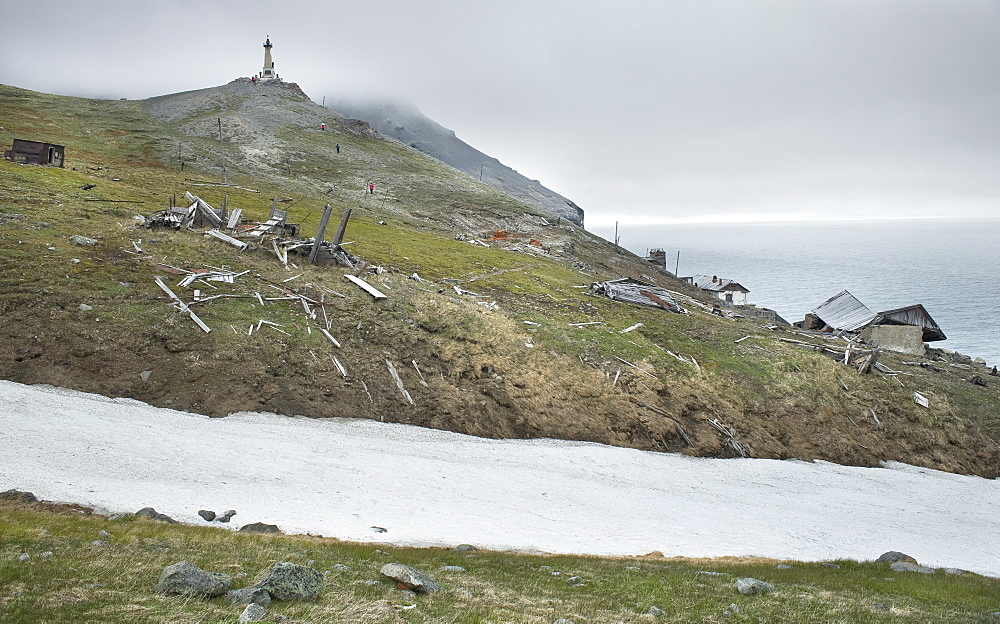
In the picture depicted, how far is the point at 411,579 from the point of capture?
443 inches

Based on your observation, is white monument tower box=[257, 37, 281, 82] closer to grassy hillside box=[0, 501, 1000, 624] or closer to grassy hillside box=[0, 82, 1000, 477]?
grassy hillside box=[0, 82, 1000, 477]

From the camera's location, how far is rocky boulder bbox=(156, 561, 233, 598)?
908 cm

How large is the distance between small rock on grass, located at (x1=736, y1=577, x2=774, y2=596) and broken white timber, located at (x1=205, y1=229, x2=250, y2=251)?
35393 mm

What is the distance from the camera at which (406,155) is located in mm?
123938

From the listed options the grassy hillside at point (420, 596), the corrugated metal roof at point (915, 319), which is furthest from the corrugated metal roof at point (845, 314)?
the grassy hillside at point (420, 596)

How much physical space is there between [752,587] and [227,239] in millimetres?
37061

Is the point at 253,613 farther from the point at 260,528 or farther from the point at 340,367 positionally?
the point at 340,367

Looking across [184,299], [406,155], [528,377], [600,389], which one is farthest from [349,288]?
[406,155]

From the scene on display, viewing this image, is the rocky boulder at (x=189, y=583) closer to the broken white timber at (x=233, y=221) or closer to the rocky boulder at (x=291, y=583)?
the rocky boulder at (x=291, y=583)

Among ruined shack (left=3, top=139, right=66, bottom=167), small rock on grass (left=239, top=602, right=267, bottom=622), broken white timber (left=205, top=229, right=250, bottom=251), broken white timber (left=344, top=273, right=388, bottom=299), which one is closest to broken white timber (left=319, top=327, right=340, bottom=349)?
broken white timber (left=344, top=273, right=388, bottom=299)

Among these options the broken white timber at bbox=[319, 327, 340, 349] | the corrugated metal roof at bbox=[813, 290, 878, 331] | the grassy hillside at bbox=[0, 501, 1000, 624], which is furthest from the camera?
the corrugated metal roof at bbox=[813, 290, 878, 331]

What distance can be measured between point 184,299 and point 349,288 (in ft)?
31.3

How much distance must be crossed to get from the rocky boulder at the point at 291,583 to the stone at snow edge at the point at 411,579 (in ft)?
5.13

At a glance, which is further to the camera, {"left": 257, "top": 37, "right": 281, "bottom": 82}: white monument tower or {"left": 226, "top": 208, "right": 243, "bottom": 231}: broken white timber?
{"left": 257, "top": 37, "right": 281, "bottom": 82}: white monument tower
